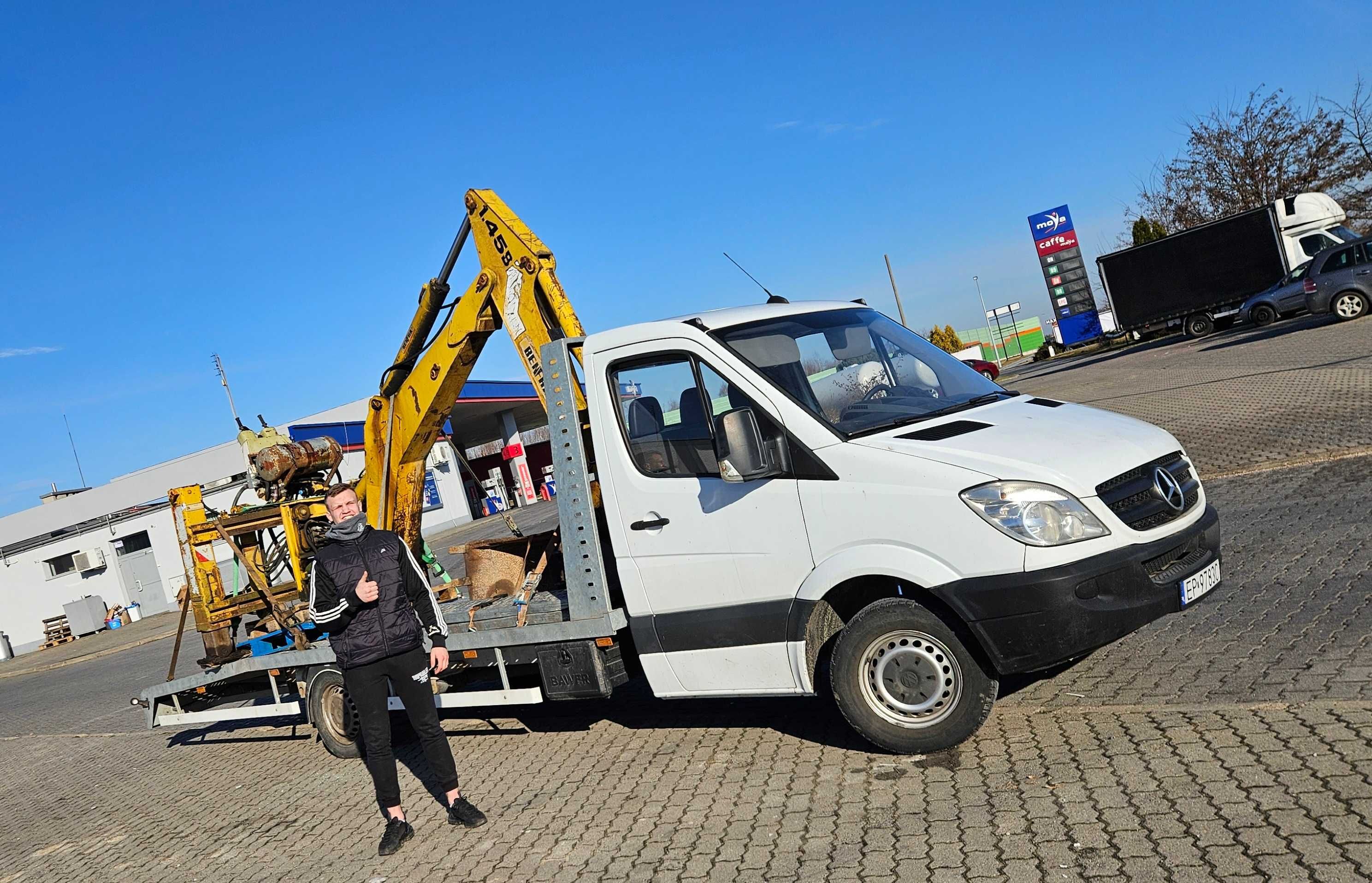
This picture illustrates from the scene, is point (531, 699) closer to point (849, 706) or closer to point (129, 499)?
point (849, 706)

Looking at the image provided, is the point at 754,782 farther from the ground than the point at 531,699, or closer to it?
closer to it

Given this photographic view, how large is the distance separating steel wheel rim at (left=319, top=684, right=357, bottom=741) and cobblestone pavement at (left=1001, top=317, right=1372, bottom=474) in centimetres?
910

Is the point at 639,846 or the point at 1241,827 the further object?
the point at 639,846

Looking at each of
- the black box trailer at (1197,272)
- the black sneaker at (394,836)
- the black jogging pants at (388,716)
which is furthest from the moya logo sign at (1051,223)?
the black sneaker at (394,836)

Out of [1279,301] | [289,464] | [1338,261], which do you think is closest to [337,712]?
[289,464]

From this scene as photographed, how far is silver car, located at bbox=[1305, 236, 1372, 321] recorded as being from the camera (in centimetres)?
2439

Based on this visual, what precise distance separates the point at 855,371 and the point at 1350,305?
24205 millimetres

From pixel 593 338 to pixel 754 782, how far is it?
2.62 meters

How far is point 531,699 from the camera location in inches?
251

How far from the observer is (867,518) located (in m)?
4.92

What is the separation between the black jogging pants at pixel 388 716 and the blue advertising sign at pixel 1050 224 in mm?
43672

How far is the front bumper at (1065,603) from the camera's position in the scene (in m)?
4.57

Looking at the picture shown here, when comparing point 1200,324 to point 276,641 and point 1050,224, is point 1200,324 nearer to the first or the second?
point 1050,224

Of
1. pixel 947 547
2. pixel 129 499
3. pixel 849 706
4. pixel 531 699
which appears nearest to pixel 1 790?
pixel 531 699
